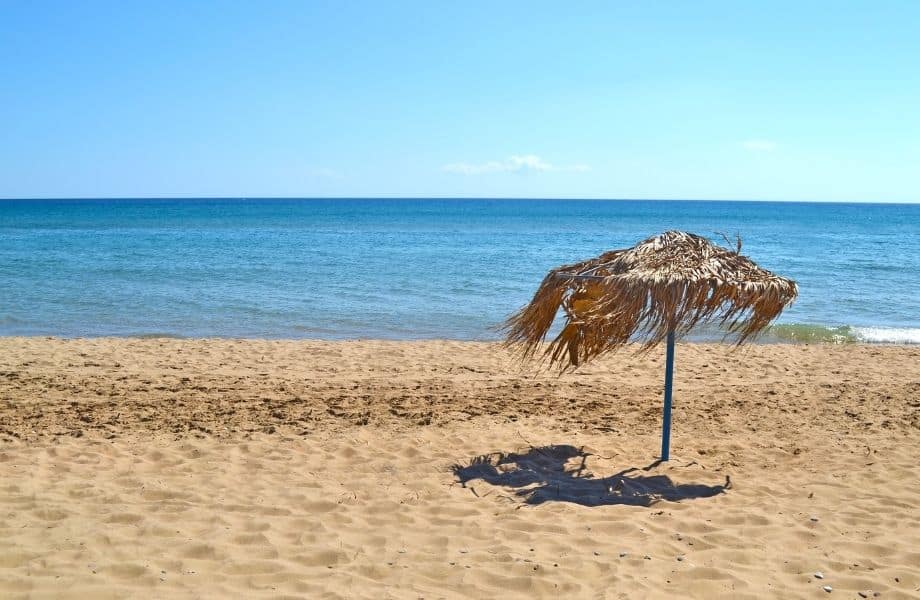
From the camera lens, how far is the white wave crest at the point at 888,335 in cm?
1360

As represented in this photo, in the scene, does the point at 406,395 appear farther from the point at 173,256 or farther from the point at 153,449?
the point at 173,256

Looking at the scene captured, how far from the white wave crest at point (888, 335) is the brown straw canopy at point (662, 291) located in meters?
9.46

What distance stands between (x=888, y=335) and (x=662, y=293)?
1108 centimetres

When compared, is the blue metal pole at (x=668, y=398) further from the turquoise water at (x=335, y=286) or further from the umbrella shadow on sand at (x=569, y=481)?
the turquoise water at (x=335, y=286)

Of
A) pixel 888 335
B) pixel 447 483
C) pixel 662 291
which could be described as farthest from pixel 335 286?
pixel 662 291

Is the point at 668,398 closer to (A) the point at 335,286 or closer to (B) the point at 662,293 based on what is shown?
(B) the point at 662,293

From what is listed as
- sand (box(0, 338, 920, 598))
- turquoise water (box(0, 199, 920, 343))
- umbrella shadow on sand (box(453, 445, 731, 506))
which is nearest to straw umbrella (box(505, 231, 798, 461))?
umbrella shadow on sand (box(453, 445, 731, 506))

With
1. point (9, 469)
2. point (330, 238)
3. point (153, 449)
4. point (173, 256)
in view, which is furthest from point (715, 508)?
point (330, 238)

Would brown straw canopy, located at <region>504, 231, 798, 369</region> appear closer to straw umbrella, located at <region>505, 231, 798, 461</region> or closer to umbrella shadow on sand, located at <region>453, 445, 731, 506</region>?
straw umbrella, located at <region>505, 231, 798, 461</region>

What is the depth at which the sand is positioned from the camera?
4008 millimetres

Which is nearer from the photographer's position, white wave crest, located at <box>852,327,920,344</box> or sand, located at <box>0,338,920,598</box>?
sand, located at <box>0,338,920,598</box>

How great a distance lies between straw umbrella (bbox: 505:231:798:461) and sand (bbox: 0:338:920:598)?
1.14m

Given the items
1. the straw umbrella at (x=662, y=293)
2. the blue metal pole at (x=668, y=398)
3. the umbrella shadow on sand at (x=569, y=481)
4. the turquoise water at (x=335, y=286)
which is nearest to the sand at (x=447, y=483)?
the umbrella shadow on sand at (x=569, y=481)

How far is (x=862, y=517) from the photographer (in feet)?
16.2
